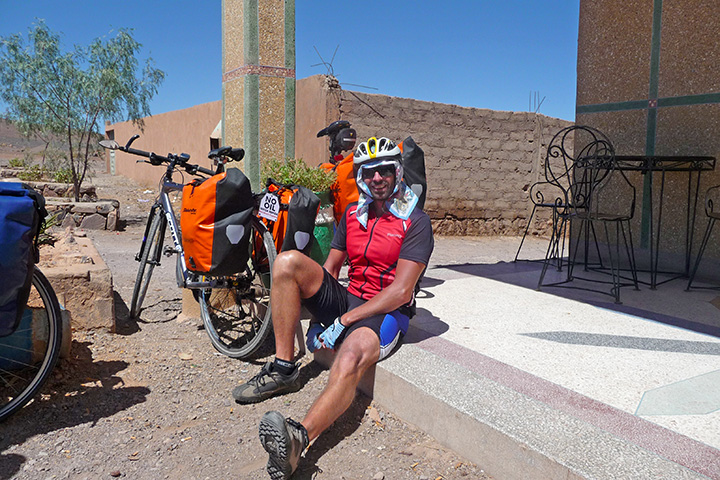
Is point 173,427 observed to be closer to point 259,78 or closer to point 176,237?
point 176,237

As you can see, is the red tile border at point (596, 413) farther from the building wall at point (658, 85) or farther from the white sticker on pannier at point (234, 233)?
the building wall at point (658, 85)

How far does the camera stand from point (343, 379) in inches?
94.3

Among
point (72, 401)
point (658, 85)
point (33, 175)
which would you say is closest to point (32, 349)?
point (72, 401)

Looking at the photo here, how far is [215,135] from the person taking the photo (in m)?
14.4

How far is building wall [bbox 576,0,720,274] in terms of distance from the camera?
16.0ft

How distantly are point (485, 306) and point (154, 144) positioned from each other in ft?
59.2

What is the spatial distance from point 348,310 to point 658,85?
13.3 feet

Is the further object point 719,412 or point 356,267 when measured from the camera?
point 356,267

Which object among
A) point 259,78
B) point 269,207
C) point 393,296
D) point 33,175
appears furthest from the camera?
point 33,175

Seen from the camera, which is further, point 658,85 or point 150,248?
point 658,85

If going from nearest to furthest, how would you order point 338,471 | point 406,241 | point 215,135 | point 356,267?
point 338,471
point 406,241
point 356,267
point 215,135

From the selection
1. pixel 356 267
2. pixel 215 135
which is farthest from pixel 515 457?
pixel 215 135

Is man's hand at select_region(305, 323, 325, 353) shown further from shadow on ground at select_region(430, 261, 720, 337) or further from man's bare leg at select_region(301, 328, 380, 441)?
shadow on ground at select_region(430, 261, 720, 337)

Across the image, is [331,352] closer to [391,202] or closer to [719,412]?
[391,202]
